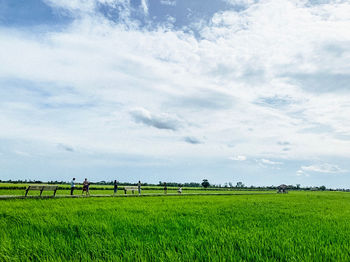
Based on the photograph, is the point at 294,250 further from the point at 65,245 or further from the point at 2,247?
the point at 2,247

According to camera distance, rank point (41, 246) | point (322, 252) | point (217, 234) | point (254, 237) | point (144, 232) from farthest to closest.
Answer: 1. point (144, 232)
2. point (217, 234)
3. point (254, 237)
4. point (41, 246)
5. point (322, 252)

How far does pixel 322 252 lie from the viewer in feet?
16.8

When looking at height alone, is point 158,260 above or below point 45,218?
below

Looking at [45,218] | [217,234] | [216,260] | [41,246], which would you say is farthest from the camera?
[45,218]

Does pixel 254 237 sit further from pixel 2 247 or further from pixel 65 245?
pixel 2 247

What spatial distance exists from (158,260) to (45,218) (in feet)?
21.3

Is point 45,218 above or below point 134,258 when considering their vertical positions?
above

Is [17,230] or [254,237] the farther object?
[17,230]

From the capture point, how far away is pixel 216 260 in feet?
14.6

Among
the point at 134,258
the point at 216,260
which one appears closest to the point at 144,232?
the point at 134,258

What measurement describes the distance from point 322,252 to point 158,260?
3303mm

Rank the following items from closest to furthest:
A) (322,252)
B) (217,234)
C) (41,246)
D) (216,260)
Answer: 1. (216,260)
2. (322,252)
3. (41,246)
4. (217,234)

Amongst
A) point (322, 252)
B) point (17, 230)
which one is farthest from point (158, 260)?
point (17, 230)

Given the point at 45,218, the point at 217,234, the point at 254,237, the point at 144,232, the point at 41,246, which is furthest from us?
the point at 45,218
